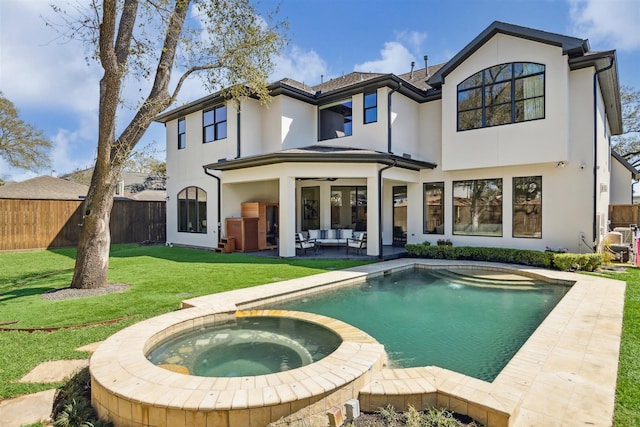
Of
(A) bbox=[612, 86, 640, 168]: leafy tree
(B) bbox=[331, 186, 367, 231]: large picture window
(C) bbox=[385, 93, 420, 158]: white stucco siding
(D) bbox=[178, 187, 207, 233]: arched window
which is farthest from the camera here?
(A) bbox=[612, 86, 640, 168]: leafy tree

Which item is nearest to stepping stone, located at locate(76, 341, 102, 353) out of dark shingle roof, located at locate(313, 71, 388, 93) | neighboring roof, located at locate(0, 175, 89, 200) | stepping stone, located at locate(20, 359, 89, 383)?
stepping stone, located at locate(20, 359, 89, 383)

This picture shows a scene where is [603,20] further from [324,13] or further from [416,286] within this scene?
[416,286]

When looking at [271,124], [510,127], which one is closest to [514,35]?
[510,127]

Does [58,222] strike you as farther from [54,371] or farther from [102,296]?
[54,371]

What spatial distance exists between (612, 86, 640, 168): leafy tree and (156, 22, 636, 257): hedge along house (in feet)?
46.0

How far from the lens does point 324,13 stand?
14.0m

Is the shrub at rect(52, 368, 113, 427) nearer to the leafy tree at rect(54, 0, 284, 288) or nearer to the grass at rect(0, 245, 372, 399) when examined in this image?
the grass at rect(0, 245, 372, 399)

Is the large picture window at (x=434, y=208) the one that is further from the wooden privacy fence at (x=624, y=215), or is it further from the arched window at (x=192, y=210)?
the arched window at (x=192, y=210)

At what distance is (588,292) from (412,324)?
465 cm

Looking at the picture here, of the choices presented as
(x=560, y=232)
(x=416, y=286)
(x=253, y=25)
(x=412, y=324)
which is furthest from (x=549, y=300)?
(x=253, y=25)

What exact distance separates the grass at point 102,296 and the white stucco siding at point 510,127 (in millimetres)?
6280

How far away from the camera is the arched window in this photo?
17.6m

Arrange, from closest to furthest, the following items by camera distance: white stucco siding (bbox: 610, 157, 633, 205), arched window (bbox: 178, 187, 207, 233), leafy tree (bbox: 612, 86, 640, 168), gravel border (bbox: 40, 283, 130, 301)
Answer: gravel border (bbox: 40, 283, 130, 301) < arched window (bbox: 178, 187, 207, 233) < white stucco siding (bbox: 610, 157, 633, 205) < leafy tree (bbox: 612, 86, 640, 168)

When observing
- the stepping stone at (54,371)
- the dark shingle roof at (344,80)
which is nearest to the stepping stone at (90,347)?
the stepping stone at (54,371)
